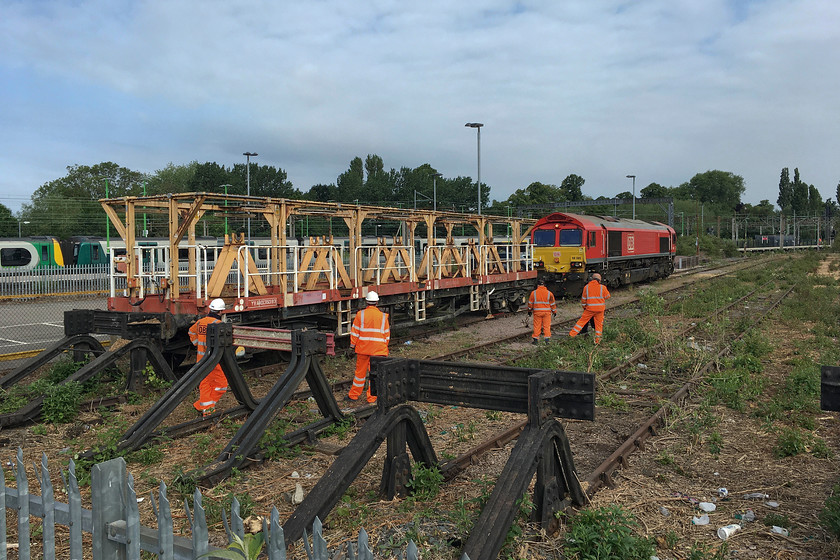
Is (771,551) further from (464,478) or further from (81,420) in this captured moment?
(81,420)

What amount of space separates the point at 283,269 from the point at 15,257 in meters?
23.3

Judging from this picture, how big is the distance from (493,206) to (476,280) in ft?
194

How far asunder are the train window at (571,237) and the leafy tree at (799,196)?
102429 mm

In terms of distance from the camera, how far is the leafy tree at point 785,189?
109 meters

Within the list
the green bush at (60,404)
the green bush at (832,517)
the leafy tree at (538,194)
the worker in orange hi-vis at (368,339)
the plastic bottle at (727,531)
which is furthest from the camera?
the leafy tree at (538,194)

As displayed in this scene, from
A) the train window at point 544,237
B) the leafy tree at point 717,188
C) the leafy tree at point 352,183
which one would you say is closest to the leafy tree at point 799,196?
the leafy tree at point 717,188

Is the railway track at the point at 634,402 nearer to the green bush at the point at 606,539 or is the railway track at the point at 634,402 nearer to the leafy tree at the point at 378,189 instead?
the green bush at the point at 606,539

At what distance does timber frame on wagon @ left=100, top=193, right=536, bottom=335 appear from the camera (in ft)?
32.8

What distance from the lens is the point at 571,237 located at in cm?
2286

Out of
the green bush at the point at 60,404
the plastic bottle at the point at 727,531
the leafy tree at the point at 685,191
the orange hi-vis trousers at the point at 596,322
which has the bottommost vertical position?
the plastic bottle at the point at 727,531

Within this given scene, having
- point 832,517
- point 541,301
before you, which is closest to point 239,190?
point 541,301

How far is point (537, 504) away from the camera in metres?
4.66

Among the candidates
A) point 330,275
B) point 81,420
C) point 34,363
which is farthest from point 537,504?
point 330,275

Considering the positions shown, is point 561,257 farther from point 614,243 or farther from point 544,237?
point 614,243
